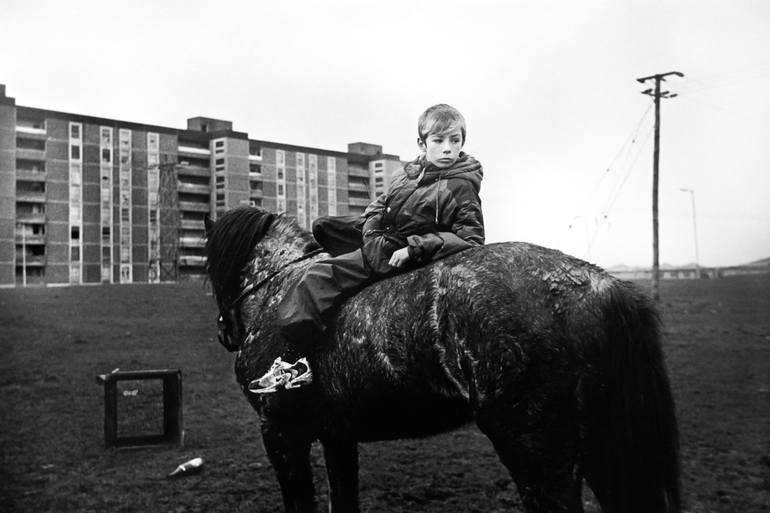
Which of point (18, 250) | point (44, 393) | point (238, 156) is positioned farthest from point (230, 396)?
point (18, 250)

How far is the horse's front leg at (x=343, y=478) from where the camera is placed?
344cm

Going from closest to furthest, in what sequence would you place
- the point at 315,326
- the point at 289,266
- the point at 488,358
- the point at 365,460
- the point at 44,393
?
the point at 488,358 < the point at 315,326 < the point at 289,266 < the point at 365,460 < the point at 44,393

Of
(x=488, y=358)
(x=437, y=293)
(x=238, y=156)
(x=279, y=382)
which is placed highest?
(x=238, y=156)

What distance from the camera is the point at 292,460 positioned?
3.17 meters

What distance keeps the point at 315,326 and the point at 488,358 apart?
0.93 metres

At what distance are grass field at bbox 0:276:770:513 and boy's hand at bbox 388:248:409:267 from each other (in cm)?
257

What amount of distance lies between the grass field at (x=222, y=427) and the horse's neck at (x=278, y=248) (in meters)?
1.97

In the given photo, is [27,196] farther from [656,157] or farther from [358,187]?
[656,157]

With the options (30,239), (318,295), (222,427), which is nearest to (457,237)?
(318,295)

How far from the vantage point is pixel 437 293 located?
2410mm

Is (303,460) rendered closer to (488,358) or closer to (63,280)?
(488,358)

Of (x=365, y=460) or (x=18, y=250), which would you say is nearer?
(x=365, y=460)

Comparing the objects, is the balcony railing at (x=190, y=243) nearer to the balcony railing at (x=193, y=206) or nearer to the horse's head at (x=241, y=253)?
the balcony railing at (x=193, y=206)

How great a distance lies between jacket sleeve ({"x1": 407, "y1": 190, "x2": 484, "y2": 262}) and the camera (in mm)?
2590
